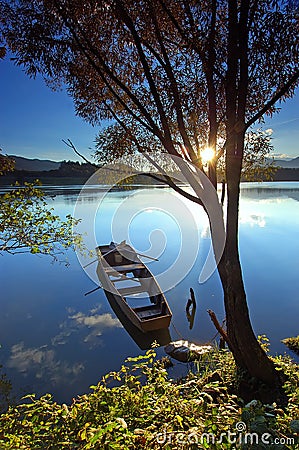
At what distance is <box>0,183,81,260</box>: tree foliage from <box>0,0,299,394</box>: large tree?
130 centimetres

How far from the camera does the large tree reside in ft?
8.81

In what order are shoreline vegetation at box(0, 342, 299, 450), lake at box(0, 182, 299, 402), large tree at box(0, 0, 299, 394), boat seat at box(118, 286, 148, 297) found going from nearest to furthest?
shoreline vegetation at box(0, 342, 299, 450), large tree at box(0, 0, 299, 394), lake at box(0, 182, 299, 402), boat seat at box(118, 286, 148, 297)

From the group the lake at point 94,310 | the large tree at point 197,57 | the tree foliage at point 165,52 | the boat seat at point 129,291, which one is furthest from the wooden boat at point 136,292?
the tree foliage at point 165,52

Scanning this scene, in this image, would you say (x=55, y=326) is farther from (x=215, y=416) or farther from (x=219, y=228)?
(x=215, y=416)

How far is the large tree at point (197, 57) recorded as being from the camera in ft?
8.81

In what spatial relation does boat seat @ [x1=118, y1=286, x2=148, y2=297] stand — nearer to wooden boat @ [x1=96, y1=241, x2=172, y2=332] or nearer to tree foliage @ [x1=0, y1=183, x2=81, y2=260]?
wooden boat @ [x1=96, y1=241, x2=172, y2=332]

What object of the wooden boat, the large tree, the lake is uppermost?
the large tree

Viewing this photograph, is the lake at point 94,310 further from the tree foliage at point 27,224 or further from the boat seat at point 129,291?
the tree foliage at point 27,224

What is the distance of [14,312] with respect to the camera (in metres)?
7.54

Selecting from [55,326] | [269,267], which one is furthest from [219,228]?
[269,267]

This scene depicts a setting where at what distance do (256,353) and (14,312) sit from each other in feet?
21.4

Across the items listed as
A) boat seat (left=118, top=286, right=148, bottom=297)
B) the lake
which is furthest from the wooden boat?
the lake

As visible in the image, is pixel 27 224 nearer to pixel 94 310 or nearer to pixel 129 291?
pixel 129 291

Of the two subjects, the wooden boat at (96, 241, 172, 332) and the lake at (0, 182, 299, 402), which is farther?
the wooden boat at (96, 241, 172, 332)
